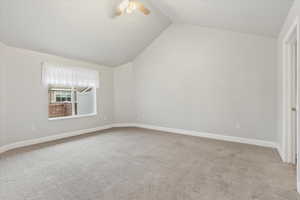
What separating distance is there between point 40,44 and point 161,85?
340 cm

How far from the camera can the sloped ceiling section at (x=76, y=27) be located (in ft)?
9.06

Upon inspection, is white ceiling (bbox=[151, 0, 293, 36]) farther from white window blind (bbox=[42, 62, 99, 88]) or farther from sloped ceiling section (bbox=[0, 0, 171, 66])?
white window blind (bbox=[42, 62, 99, 88])

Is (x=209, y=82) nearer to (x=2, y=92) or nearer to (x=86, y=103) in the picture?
(x=86, y=103)

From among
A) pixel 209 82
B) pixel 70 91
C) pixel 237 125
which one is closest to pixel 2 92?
pixel 70 91

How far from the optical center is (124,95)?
19.0ft

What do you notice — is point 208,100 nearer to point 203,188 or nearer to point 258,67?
point 258,67

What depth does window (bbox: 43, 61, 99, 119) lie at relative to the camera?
4191 mm

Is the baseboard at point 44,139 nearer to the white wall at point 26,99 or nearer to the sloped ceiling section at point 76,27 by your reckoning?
the white wall at point 26,99

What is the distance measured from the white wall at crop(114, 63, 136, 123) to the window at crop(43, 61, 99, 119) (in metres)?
0.86

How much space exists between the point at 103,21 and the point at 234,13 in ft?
9.02

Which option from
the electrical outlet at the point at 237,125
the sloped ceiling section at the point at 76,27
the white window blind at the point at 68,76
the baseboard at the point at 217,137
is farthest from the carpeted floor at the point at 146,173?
the sloped ceiling section at the point at 76,27

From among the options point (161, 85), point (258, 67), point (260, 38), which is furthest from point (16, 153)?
point (260, 38)

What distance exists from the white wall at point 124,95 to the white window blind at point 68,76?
2.83 feet

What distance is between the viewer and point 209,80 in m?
4.18
